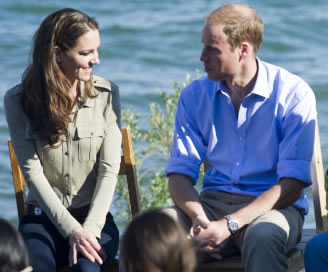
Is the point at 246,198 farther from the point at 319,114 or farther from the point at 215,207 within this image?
the point at 319,114

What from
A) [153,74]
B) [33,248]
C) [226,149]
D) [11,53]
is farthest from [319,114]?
[33,248]

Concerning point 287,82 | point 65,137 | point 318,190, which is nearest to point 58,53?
point 65,137

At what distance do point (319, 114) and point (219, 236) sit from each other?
5.38 metres

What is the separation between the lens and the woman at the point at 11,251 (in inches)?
96.0

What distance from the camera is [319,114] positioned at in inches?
336

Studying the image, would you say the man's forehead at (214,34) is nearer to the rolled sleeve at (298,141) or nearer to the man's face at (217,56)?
the man's face at (217,56)

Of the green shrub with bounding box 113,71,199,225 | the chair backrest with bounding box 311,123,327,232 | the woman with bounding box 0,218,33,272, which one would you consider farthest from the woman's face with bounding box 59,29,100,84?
the green shrub with bounding box 113,71,199,225

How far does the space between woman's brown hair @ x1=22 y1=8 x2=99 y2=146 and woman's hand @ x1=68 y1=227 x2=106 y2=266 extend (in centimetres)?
46

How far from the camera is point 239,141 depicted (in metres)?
3.64

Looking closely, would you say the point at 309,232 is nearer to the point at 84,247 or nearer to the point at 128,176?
the point at 128,176

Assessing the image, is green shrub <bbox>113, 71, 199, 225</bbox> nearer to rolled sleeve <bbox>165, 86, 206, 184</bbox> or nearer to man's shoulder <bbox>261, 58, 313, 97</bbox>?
rolled sleeve <bbox>165, 86, 206, 184</bbox>

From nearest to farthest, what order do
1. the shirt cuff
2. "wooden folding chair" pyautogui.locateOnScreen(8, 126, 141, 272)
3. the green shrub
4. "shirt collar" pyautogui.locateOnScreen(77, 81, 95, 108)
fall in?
the shirt cuff → "shirt collar" pyautogui.locateOnScreen(77, 81, 95, 108) → "wooden folding chair" pyautogui.locateOnScreen(8, 126, 141, 272) → the green shrub

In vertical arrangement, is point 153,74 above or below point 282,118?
below

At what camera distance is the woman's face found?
11.9 feet
